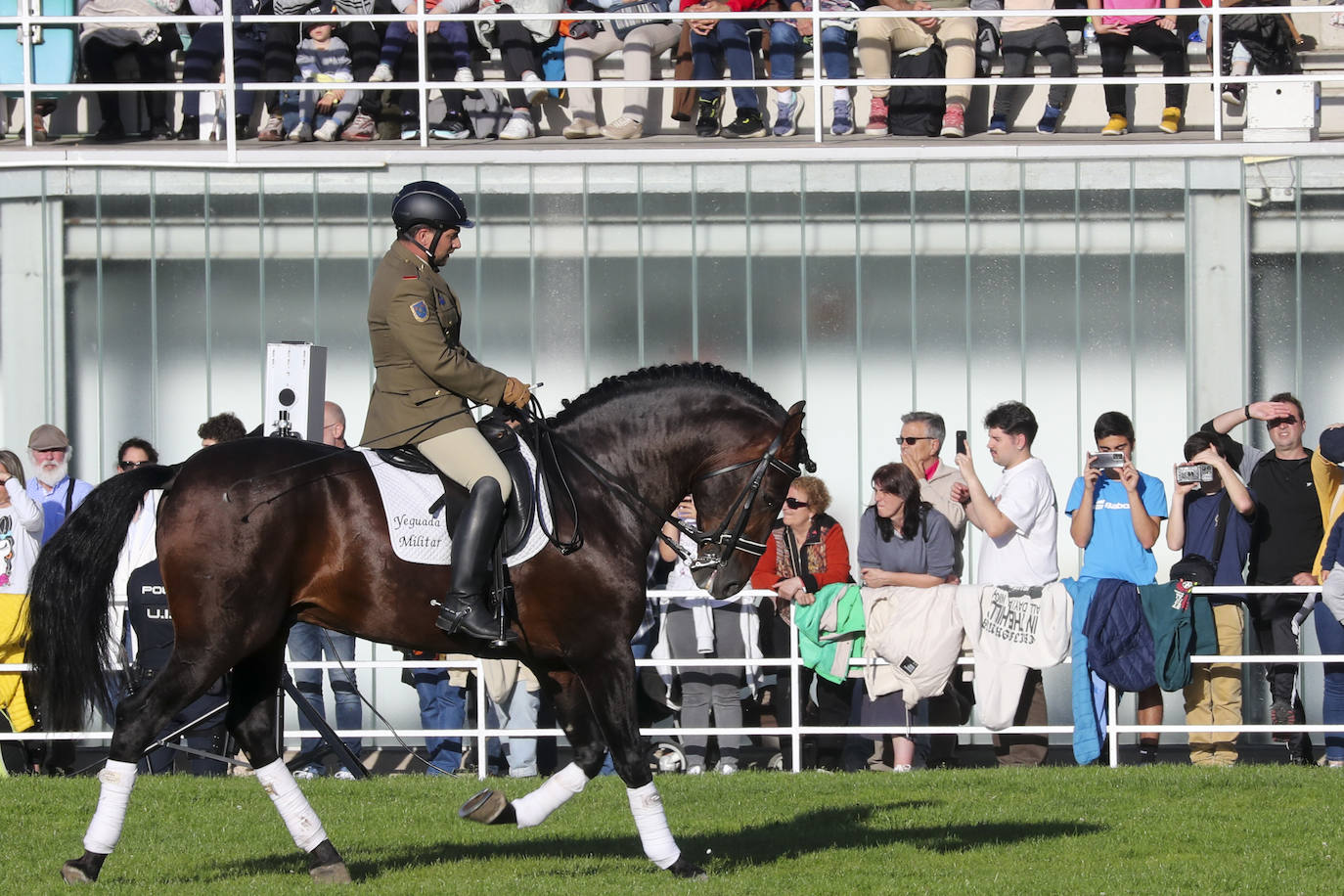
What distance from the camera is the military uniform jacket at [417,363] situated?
8.05m

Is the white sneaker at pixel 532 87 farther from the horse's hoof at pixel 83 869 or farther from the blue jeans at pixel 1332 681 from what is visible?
the horse's hoof at pixel 83 869

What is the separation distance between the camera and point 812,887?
7.68 m

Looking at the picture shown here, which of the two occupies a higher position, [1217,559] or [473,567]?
[473,567]

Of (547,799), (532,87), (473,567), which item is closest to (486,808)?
(547,799)

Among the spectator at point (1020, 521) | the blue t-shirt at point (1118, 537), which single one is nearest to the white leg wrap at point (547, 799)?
the spectator at point (1020, 521)

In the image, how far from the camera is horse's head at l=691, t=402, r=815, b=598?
27.0 ft

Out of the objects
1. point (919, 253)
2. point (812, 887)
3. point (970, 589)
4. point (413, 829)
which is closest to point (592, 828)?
point (413, 829)

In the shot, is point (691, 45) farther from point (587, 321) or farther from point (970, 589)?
point (970, 589)

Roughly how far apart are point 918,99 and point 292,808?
9436mm

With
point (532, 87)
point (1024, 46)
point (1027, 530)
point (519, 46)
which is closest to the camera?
point (1027, 530)

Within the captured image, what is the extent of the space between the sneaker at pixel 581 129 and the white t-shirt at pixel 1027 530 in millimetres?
5323

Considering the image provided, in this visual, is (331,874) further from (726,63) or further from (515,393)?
(726,63)

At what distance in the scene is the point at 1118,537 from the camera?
470 inches

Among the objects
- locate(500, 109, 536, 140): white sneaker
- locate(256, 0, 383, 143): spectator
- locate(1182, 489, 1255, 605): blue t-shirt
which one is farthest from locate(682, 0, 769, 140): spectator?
locate(1182, 489, 1255, 605): blue t-shirt
